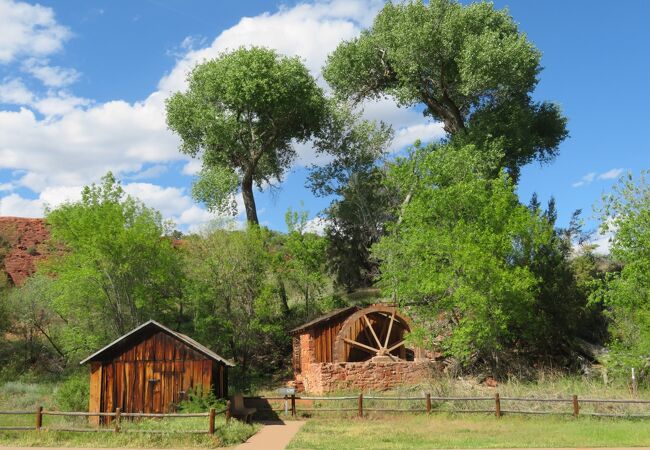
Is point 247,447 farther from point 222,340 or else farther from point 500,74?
point 500,74

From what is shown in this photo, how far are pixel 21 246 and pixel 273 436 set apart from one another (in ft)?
179

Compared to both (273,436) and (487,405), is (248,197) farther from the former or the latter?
(273,436)

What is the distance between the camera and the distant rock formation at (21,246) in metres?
55.8

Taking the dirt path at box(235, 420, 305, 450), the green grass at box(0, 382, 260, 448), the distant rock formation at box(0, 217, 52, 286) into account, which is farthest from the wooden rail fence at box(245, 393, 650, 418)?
the distant rock formation at box(0, 217, 52, 286)

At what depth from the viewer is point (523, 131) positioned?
34.2 metres

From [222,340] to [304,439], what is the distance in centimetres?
1556

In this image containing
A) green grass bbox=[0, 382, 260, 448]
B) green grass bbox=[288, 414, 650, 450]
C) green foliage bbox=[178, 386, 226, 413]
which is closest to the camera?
green grass bbox=[288, 414, 650, 450]

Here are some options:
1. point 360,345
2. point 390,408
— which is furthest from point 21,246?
point 390,408

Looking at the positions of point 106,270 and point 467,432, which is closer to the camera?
point 467,432

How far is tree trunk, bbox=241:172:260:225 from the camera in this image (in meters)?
38.7

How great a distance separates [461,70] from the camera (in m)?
32.6

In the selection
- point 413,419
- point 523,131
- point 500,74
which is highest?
point 500,74

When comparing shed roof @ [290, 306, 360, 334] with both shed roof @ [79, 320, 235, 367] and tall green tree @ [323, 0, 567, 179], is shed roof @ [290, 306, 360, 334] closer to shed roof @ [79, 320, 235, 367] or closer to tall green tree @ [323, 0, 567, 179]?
shed roof @ [79, 320, 235, 367]

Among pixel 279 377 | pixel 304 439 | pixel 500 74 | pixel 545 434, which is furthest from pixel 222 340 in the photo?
pixel 500 74
